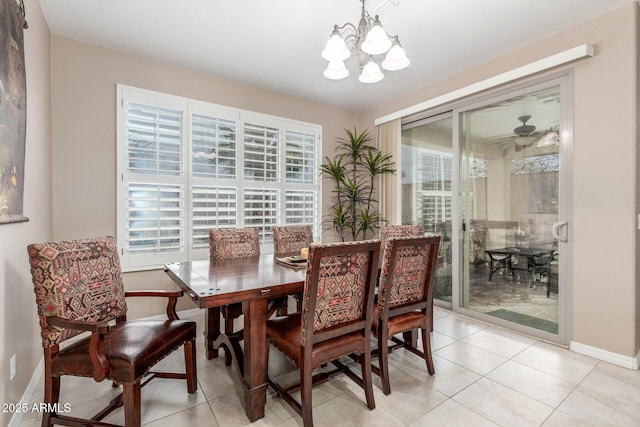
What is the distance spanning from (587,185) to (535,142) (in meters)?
0.61

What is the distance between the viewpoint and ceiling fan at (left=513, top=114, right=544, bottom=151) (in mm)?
2908

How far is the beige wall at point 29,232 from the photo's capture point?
64.4 inches

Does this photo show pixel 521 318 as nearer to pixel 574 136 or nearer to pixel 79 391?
pixel 574 136

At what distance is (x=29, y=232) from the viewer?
2.07m

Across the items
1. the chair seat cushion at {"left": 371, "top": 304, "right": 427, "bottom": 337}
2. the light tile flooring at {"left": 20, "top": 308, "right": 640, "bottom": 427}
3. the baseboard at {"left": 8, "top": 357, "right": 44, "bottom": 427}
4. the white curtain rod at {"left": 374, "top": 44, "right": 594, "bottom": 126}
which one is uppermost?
the white curtain rod at {"left": 374, "top": 44, "right": 594, "bottom": 126}

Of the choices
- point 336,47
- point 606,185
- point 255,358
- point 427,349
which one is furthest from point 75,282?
point 606,185

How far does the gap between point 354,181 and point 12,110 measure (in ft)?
12.3

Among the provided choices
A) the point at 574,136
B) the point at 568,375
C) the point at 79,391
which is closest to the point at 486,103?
the point at 574,136

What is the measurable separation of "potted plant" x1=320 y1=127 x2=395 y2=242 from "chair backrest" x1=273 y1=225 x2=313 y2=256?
114 centimetres

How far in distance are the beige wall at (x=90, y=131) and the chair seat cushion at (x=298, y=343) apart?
1994mm

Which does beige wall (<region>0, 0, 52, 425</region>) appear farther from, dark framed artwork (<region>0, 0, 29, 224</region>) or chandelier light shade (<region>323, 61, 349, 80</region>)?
chandelier light shade (<region>323, 61, 349, 80</region>)

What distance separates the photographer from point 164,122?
3254mm

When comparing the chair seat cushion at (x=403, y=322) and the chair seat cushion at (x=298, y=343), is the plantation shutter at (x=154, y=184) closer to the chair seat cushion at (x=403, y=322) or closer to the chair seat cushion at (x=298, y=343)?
the chair seat cushion at (x=298, y=343)

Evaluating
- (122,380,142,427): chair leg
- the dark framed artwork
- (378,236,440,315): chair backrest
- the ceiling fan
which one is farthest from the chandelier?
(122,380,142,427): chair leg
